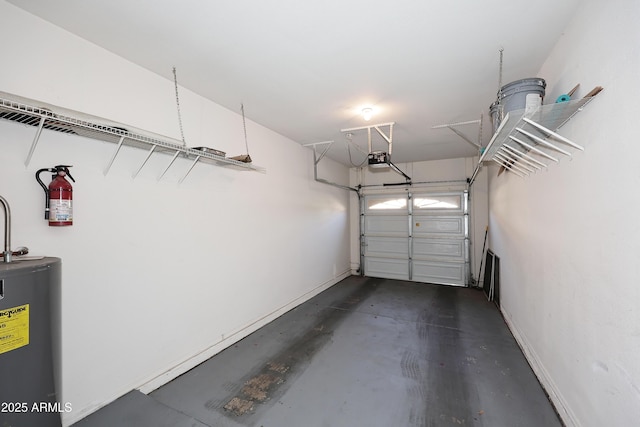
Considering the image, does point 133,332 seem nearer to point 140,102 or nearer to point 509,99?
point 140,102

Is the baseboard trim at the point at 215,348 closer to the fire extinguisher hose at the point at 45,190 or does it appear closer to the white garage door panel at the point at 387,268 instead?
the fire extinguisher hose at the point at 45,190

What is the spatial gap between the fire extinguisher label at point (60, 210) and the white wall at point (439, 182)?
5.27m

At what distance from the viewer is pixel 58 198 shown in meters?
1.53

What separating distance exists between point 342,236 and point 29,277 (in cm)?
499

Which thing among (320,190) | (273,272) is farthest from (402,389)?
(320,190)

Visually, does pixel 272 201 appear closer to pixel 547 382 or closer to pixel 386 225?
pixel 547 382

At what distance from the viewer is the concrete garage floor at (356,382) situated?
182 centimetres

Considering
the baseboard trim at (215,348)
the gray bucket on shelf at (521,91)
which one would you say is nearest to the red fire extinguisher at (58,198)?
the baseboard trim at (215,348)

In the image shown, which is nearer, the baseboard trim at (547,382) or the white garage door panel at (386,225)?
the baseboard trim at (547,382)

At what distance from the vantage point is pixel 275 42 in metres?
1.81

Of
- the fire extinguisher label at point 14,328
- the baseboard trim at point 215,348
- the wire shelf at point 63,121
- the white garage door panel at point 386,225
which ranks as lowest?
the baseboard trim at point 215,348

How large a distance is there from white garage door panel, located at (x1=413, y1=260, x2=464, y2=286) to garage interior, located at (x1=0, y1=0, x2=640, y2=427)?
1862mm

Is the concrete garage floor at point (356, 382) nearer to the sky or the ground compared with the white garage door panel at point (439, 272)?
nearer to the ground

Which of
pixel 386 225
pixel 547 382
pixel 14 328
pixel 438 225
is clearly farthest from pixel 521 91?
pixel 386 225
